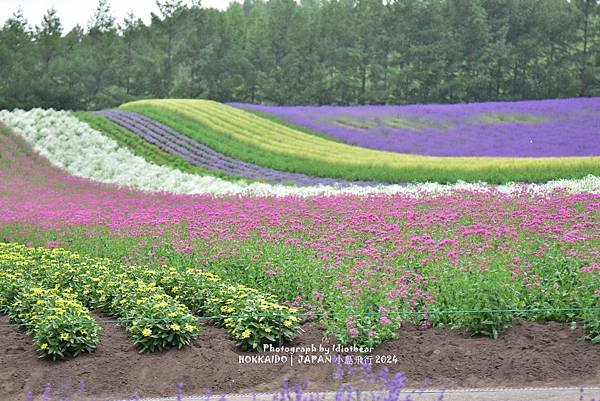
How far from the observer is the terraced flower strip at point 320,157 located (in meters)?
20.0

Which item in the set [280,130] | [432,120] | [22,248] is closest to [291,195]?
[22,248]

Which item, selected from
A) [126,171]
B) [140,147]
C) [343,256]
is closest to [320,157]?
[126,171]

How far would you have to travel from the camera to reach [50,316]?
8.22m

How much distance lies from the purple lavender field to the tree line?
355 inches

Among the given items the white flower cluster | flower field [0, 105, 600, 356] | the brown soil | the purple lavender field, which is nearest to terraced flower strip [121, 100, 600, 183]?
the white flower cluster

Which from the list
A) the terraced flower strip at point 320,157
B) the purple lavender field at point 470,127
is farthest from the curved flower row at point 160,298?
the purple lavender field at point 470,127

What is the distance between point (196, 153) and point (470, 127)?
1065 centimetres

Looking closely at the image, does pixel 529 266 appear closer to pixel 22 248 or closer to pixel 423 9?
pixel 22 248

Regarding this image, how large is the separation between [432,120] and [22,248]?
73.1ft

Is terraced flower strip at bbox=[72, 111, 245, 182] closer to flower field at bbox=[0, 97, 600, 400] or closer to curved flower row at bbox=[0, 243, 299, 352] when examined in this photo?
flower field at bbox=[0, 97, 600, 400]

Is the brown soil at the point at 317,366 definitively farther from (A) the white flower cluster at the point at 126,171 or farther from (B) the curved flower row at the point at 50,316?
(A) the white flower cluster at the point at 126,171

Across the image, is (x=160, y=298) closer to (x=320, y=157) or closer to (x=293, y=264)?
(x=293, y=264)

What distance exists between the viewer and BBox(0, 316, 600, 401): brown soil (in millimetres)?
7227

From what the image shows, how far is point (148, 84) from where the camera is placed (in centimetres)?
5134
